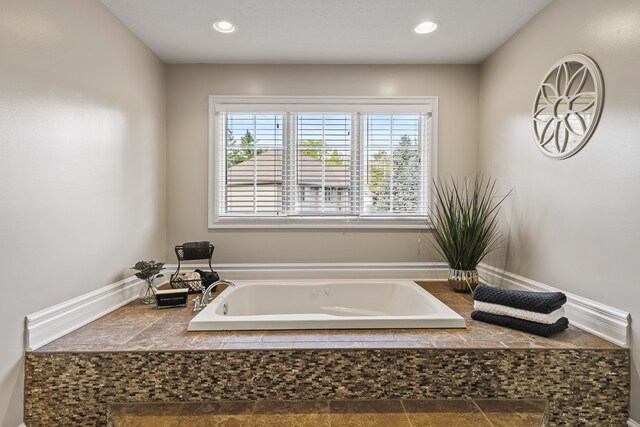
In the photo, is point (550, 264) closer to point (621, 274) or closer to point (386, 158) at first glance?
point (621, 274)

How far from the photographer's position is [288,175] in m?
2.96

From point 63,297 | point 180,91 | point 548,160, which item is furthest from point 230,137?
point 548,160

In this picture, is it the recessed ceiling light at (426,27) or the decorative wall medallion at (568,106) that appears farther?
the recessed ceiling light at (426,27)

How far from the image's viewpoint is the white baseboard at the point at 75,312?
1608 mm

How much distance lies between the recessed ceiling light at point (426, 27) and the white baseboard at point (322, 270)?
1855 mm

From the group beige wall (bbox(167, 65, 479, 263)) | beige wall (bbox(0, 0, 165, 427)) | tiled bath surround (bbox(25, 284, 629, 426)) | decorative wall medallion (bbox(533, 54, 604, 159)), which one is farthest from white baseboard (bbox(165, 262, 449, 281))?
decorative wall medallion (bbox(533, 54, 604, 159))

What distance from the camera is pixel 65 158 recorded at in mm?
1791

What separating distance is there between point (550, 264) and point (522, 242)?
298mm

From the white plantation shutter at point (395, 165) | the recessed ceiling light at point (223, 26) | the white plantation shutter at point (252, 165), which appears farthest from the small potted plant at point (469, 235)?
the recessed ceiling light at point (223, 26)

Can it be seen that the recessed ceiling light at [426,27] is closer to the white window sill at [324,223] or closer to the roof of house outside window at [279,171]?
the roof of house outside window at [279,171]

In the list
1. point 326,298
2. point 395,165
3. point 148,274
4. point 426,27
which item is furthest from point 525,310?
point 148,274

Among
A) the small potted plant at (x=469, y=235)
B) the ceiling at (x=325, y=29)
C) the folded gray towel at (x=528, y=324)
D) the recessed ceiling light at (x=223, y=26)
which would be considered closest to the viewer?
the folded gray towel at (x=528, y=324)

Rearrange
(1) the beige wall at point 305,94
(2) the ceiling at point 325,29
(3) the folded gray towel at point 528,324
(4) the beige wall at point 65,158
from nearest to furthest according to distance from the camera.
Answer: (4) the beige wall at point 65,158, (3) the folded gray towel at point 528,324, (2) the ceiling at point 325,29, (1) the beige wall at point 305,94

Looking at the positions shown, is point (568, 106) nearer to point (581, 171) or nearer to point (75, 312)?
point (581, 171)
